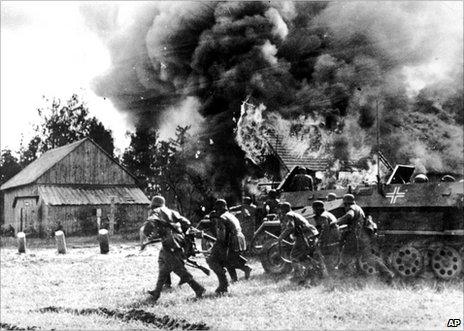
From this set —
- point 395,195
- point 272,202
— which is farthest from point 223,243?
point 272,202

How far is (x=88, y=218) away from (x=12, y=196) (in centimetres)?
837

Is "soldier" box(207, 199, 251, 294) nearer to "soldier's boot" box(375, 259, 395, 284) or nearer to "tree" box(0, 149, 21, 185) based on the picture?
"soldier's boot" box(375, 259, 395, 284)

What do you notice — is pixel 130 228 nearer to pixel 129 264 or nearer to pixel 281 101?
pixel 281 101

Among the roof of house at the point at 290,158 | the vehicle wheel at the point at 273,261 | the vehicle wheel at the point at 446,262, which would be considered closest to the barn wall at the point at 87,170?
the roof of house at the point at 290,158

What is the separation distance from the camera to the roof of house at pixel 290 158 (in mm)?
20422

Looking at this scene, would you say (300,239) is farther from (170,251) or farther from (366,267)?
(170,251)

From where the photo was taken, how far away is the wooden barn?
28625 mm

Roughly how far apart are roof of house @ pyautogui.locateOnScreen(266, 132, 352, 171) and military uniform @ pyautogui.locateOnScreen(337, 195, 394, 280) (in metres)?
10.4

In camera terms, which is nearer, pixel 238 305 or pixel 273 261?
pixel 238 305

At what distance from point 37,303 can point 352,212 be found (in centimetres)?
583

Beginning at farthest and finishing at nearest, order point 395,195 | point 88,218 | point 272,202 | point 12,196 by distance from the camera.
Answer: point 12,196
point 88,218
point 272,202
point 395,195

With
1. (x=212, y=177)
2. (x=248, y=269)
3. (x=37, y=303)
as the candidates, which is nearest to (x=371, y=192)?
(x=248, y=269)

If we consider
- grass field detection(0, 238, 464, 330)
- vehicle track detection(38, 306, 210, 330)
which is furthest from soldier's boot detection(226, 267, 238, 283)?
vehicle track detection(38, 306, 210, 330)

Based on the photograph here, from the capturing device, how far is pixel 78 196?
3000cm
